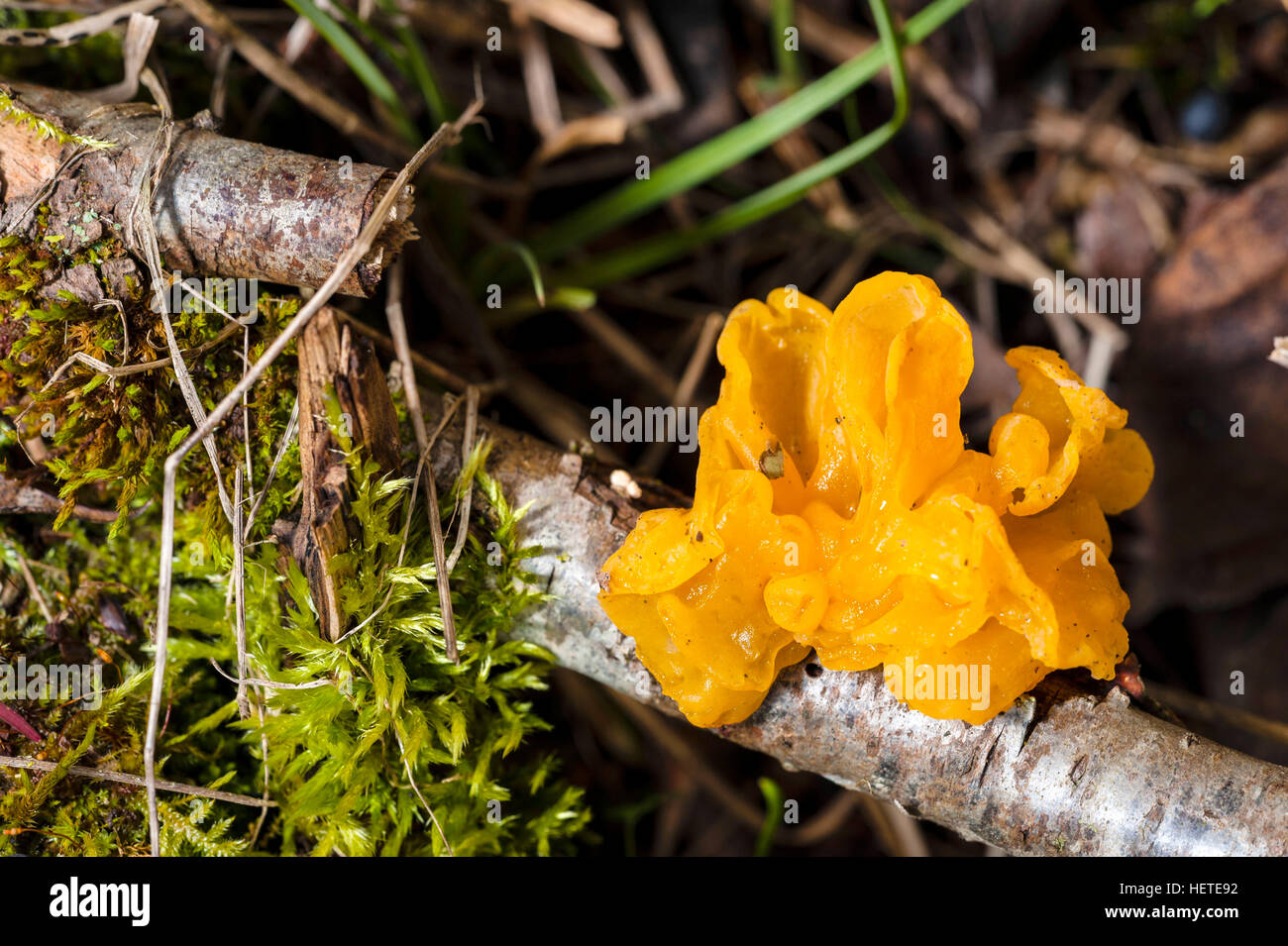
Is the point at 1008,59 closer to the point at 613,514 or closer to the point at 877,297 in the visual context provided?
the point at 877,297

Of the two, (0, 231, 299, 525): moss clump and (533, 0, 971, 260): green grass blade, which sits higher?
(533, 0, 971, 260): green grass blade

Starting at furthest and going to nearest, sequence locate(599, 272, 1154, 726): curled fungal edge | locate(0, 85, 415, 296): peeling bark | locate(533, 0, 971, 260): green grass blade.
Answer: locate(533, 0, 971, 260): green grass blade < locate(0, 85, 415, 296): peeling bark < locate(599, 272, 1154, 726): curled fungal edge

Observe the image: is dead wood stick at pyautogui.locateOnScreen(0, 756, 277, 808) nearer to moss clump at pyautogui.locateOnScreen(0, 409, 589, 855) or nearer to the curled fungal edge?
moss clump at pyautogui.locateOnScreen(0, 409, 589, 855)

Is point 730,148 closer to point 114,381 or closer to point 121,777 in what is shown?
point 114,381

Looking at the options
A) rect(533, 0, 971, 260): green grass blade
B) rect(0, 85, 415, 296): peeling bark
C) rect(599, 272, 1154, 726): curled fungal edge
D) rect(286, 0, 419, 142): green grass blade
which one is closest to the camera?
rect(599, 272, 1154, 726): curled fungal edge

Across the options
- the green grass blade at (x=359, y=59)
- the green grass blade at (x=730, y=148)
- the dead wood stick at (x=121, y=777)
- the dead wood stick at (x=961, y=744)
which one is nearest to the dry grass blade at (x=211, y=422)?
the dead wood stick at (x=121, y=777)

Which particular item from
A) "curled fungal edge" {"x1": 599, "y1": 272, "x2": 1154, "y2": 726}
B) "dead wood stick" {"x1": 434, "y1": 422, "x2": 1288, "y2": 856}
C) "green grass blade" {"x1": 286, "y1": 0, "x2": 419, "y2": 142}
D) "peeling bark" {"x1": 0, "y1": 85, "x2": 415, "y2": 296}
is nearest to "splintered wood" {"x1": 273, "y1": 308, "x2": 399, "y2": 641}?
"peeling bark" {"x1": 0, "y1": 85, "x2": 415, "y2": 296}

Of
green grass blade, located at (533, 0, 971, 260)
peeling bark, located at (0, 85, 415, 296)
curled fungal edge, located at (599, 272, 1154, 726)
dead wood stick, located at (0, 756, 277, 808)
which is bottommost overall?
dead wood stick, located at (0, 756, 277, 808)
